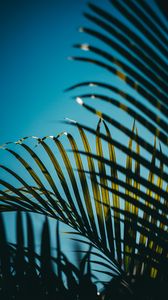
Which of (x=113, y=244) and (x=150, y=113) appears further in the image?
(x=113, y=244)

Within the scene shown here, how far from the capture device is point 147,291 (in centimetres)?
85

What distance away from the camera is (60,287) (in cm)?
77

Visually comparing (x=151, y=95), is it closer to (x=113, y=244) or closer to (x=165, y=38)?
(x=165, y=38)

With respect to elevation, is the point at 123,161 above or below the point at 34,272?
above

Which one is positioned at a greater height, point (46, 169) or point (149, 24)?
point (149, 24)

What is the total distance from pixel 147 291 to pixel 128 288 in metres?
0.11

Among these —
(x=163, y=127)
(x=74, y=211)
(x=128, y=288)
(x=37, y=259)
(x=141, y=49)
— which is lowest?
(x=128, y=288)

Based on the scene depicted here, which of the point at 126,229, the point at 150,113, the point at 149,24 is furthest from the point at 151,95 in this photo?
the point at 126,229

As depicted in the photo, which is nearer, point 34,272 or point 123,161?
point 34,272

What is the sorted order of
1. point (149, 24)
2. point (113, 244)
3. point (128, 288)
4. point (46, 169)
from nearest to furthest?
point (149, 24), point (128, 288), point (113, 244), point (46, 169)

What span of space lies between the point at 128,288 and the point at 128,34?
81cm

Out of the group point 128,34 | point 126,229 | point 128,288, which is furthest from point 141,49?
point 128,288

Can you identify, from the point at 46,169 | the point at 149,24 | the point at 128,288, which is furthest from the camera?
the point at 46,169

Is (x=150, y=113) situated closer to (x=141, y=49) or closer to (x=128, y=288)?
(x=141, y=49)
